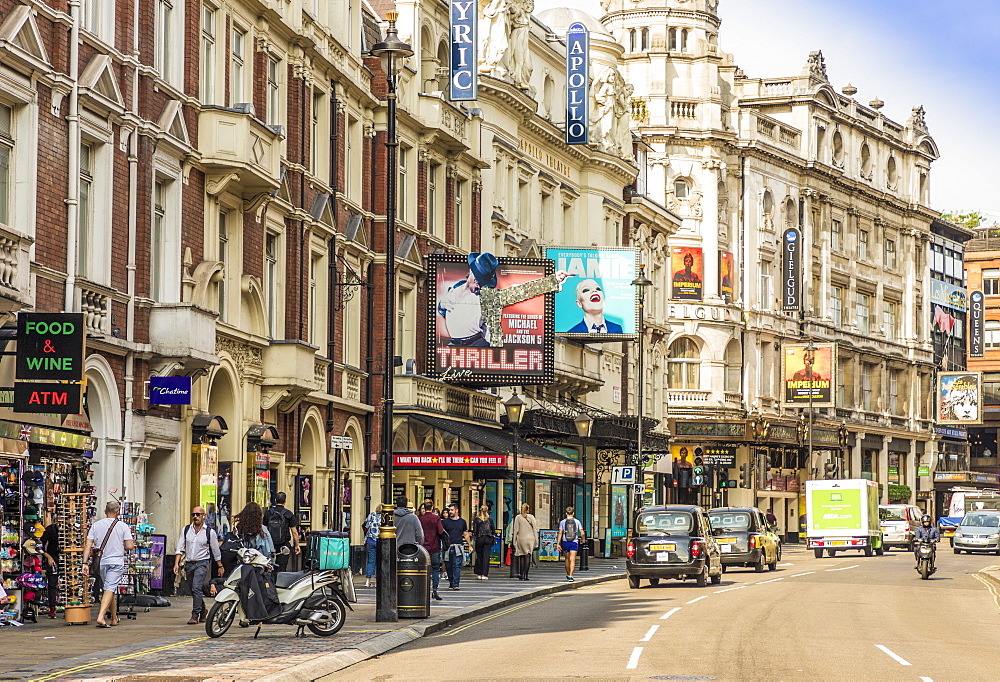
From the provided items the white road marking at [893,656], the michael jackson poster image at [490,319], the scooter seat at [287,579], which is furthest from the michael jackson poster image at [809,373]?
the scooter seat at [287,579]

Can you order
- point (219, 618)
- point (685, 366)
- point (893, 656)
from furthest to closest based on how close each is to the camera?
point (685, 366) → point (219, 618) → point (893, 656)

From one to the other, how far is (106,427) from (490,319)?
19.1 metres

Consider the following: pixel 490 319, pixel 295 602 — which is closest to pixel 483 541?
pixel 490 319

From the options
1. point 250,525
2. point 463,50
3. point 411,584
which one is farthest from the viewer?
point 463,50

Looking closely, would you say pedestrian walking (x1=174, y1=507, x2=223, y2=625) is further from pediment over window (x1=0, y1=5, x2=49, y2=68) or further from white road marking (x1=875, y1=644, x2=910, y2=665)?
white road marking (x1=875, y1=644, x2=910, y2=665)

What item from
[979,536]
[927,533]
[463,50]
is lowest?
[979,536]

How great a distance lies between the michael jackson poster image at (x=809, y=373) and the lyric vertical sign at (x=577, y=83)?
3160cm

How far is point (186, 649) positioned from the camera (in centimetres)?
1964

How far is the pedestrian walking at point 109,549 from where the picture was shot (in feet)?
73.4

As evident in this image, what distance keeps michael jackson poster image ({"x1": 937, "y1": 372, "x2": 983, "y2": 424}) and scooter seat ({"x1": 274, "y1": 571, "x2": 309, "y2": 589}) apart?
86.4 metres

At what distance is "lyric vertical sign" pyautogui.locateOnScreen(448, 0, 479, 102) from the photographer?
148 ft

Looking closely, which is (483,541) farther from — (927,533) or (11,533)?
(11,533)

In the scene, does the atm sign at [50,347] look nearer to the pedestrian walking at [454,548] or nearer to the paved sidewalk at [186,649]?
the paved sidewalk at [186,649]

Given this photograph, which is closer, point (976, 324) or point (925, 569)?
point (925, 569)
